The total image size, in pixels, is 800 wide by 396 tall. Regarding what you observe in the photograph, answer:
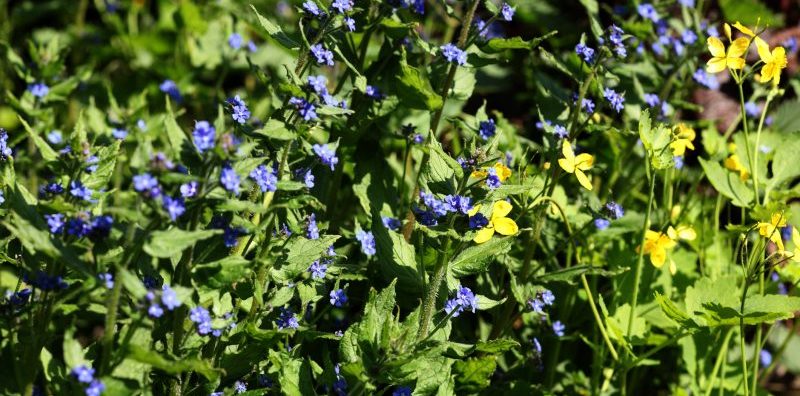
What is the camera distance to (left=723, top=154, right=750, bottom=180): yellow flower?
2.98 meters

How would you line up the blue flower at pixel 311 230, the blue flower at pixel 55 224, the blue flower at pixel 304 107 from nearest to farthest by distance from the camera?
1. the blue flower at pixel 55 224
2. the blue flower at pixel 304 107
3. the blue flower at pixel 311 230

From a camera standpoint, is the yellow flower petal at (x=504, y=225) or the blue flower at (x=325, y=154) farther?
the yellow flower petal at (x=504, y=225)

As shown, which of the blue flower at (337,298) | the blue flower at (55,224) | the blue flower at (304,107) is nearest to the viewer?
the blue flower at (55,224)

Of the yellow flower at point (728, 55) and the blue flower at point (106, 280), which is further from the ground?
the yellow flower at point (728, 55)

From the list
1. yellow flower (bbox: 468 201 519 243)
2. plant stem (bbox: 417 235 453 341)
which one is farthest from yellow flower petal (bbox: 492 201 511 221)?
plant stem (bbox: 417 235 453 341)

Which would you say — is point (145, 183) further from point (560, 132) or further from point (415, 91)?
point (560, 132)

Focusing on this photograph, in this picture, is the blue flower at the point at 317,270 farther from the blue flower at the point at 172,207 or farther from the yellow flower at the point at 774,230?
the yellow flower at the point at 774,230

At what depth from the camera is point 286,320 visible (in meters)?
2.26

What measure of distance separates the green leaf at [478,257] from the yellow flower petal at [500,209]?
2.7 inches

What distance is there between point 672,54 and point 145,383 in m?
2.58

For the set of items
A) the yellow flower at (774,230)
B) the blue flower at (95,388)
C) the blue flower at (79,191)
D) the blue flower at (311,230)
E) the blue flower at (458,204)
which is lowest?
the blue flower at (95,388)

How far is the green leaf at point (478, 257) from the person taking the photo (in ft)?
7.46

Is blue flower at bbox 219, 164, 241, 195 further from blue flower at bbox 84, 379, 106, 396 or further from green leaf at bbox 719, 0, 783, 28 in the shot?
green leaf at bbox 719, 0, 783, 28

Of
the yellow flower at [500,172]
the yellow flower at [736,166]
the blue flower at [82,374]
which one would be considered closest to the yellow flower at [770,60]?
the yellow flower at [736,166]
